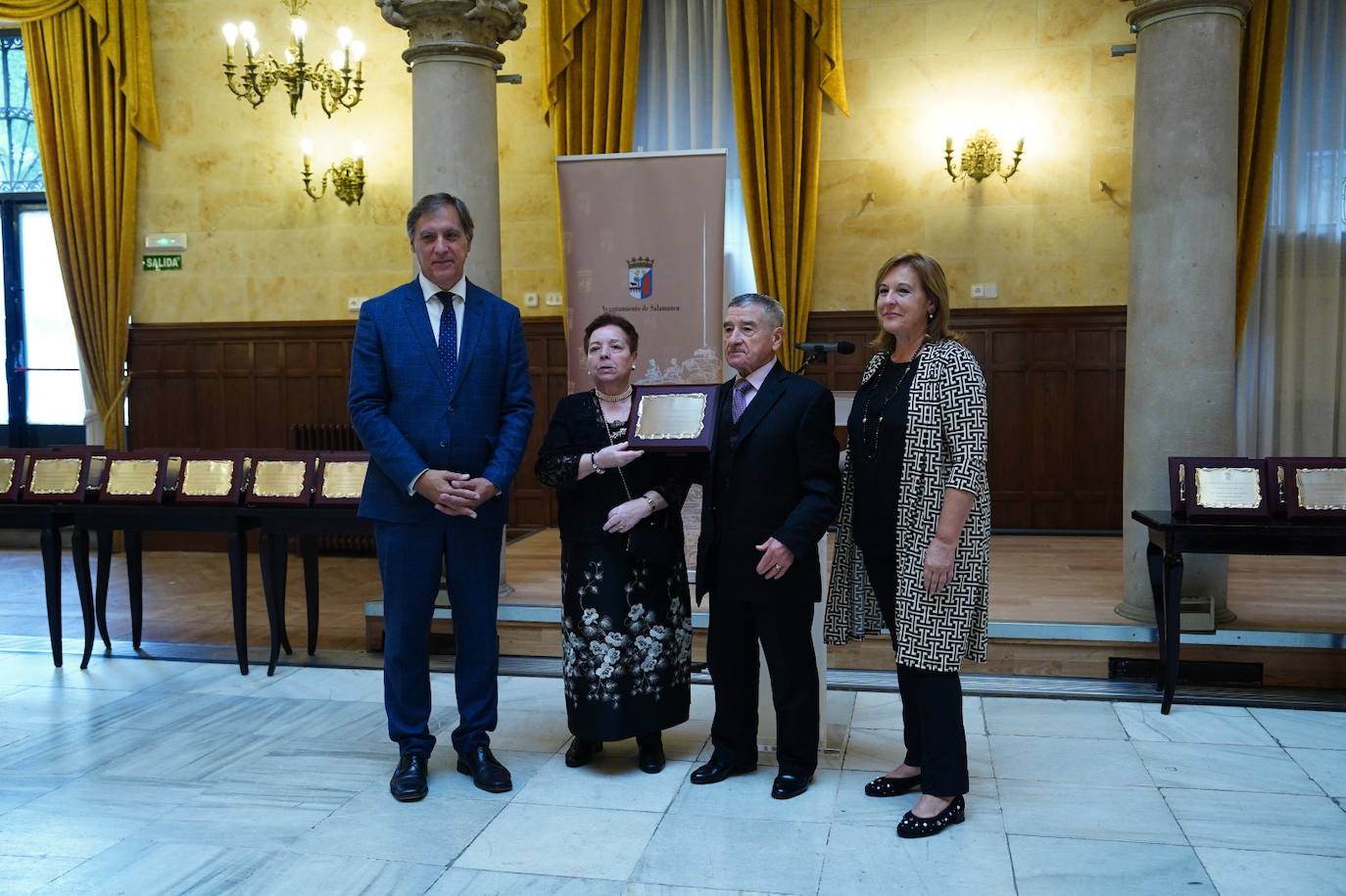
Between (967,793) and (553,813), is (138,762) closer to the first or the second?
(553,813)

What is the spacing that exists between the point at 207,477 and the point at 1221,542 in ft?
14.5

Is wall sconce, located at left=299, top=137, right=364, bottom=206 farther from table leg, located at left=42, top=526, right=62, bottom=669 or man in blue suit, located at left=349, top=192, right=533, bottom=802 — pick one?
man in blue suit, located at left=349, top=192, right=533, bottom=802

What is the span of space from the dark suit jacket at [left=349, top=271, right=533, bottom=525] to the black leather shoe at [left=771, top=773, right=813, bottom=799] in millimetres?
1251

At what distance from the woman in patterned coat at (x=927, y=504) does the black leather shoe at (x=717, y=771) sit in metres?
0.61

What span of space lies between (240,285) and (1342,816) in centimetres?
832

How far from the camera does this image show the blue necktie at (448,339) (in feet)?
11.4

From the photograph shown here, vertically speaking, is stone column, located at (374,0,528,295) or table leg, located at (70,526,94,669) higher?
stone column, located at (374,0,528,295)

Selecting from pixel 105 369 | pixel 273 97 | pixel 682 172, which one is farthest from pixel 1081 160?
pixel 105 369

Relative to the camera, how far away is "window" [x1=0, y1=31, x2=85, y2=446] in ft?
30.1

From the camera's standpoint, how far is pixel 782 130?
8031 millimetres

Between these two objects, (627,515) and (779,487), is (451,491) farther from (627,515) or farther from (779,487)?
(779,487)

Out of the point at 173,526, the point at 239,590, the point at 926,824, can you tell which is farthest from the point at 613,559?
the point at 173,526

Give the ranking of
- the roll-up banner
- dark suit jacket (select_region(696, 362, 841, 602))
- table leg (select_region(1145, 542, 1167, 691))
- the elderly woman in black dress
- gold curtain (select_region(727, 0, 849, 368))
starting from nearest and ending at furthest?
dark suit jacket (select_region(696, 362, 841, 602)) → the elderly woman in black dress → table leg (select_region(1145, 542, 1167, 691)) → the roll-up banner → gold curtain (select_region(727, 0, 849, 368))

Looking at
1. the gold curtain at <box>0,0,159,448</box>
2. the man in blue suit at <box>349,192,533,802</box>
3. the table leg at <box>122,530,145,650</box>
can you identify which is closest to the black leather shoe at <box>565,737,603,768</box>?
the man in blue suit at <box>349,192,533,802</box>
